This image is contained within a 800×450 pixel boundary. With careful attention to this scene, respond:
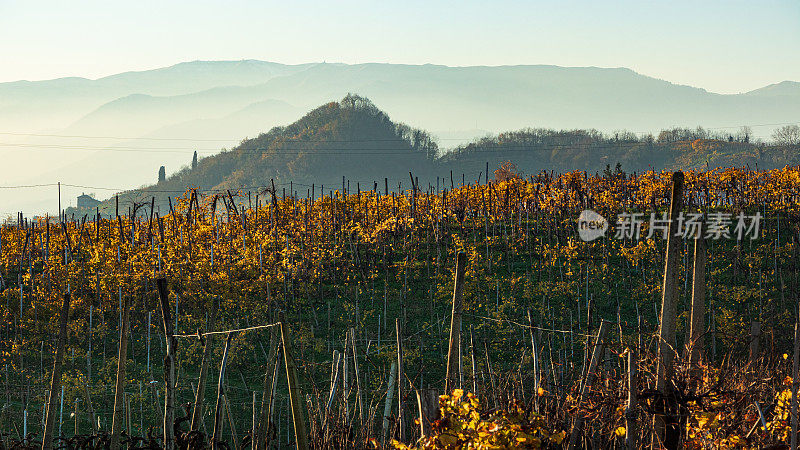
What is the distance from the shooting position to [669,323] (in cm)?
591

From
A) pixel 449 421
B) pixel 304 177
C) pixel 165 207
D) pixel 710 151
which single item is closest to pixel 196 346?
pixel 449 421

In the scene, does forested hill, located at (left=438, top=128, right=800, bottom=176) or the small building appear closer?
forested hill, located at (left=438, top=128, right=800, bottom=176)

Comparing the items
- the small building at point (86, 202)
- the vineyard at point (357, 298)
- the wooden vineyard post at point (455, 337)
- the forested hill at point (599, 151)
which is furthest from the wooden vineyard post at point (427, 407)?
the small building at point (86, 202)

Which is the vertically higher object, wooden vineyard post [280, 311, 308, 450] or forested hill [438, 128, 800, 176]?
forested hill [438, 128, 800, 176]

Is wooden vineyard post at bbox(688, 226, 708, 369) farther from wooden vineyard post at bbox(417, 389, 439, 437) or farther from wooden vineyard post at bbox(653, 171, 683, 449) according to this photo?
wooden vineyard post at bbox(417, 389, 439, 437)

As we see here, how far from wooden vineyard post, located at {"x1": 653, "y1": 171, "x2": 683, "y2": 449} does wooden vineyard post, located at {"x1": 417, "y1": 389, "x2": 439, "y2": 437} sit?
5.68 feet

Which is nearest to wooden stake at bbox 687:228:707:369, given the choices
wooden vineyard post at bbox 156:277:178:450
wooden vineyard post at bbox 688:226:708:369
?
wooden vineyard post at bbox 688:226:708:369

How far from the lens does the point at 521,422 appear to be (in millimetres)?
4910

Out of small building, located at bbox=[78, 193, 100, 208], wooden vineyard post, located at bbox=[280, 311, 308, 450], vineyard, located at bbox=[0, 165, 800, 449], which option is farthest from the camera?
small building, located at bbox=[78, 193, 100, 208]

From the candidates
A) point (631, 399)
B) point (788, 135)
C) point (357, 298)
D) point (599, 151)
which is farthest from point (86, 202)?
point (631, 399)

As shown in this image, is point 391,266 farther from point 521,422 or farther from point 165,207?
point 165,207

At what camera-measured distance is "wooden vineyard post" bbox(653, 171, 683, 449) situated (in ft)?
19.2

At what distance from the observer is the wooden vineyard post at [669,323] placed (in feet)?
19.2

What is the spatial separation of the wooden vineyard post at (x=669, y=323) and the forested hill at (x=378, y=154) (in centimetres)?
9878
